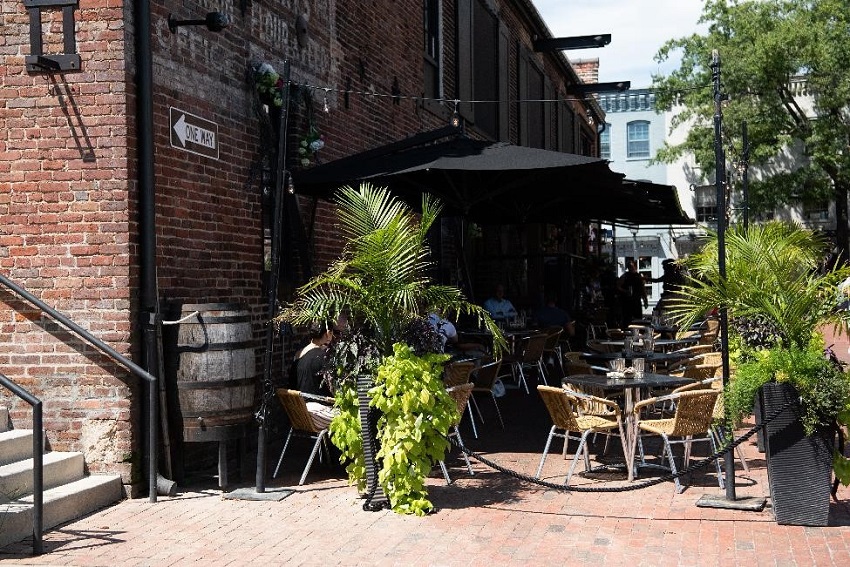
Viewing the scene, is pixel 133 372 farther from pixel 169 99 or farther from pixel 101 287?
pixel 169 99

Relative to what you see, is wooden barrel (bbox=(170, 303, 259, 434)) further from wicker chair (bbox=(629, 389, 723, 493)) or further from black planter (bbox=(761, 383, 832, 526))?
black planter (bbox=(761, 383, 832, 526))

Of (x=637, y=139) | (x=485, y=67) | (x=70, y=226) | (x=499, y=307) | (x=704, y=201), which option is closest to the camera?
(x=70, y=226)

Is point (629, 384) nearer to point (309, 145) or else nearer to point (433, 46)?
point (309, 145)

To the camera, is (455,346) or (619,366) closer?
(619,366)

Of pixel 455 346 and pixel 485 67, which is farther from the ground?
pixel 485 67

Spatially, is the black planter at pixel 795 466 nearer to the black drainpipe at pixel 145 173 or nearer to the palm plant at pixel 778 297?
the palm plant at pixel 778 297

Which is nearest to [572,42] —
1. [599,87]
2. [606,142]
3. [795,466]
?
[599,87]

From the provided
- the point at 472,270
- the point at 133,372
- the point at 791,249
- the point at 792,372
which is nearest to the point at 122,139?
the point at 133,372

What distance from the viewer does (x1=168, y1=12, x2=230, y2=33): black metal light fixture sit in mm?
7734

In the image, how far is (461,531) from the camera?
6.21 metres

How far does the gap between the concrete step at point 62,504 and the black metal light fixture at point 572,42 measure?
17528 millimetres

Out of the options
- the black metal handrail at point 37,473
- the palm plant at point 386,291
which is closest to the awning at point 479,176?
the palm plant at point 386,291

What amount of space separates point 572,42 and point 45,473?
60.6 feet

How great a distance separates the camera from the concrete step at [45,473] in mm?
6434
